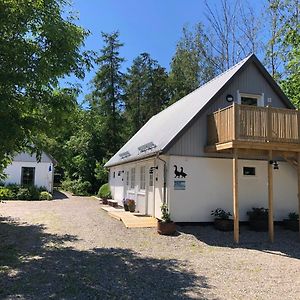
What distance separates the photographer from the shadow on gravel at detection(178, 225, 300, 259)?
1039 cm

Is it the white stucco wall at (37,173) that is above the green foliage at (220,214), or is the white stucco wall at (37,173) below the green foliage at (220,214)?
above

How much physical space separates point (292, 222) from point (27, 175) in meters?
22.0

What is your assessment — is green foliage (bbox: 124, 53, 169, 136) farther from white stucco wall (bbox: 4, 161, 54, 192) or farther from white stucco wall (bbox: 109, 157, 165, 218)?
white stucco wall (bbox: 109, 157, 165, 218)

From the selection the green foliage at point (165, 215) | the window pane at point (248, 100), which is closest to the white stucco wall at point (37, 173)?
the green foliage at point (165, 215)

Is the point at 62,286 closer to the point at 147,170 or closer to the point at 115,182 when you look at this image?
the point at 147,170

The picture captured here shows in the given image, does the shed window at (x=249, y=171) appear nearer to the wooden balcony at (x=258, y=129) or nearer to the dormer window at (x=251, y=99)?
the wooden balcony at (x=258, y=129)

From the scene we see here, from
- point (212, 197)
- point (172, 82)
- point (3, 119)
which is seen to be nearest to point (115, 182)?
point (212, 197)

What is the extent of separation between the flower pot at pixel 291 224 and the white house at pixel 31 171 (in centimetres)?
2011

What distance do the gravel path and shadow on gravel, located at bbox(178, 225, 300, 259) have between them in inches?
1.1

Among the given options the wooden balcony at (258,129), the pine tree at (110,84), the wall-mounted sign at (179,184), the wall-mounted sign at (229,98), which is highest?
the pine tree at (110,84)

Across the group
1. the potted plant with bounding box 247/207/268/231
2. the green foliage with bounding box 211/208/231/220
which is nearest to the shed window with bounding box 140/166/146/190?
the green foliage with bounding box 211/208/231/220

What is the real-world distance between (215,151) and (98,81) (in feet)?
92.5

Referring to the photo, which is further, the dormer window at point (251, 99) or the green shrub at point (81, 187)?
the green shrub at point (81, 187)

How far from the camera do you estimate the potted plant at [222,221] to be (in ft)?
41.8
